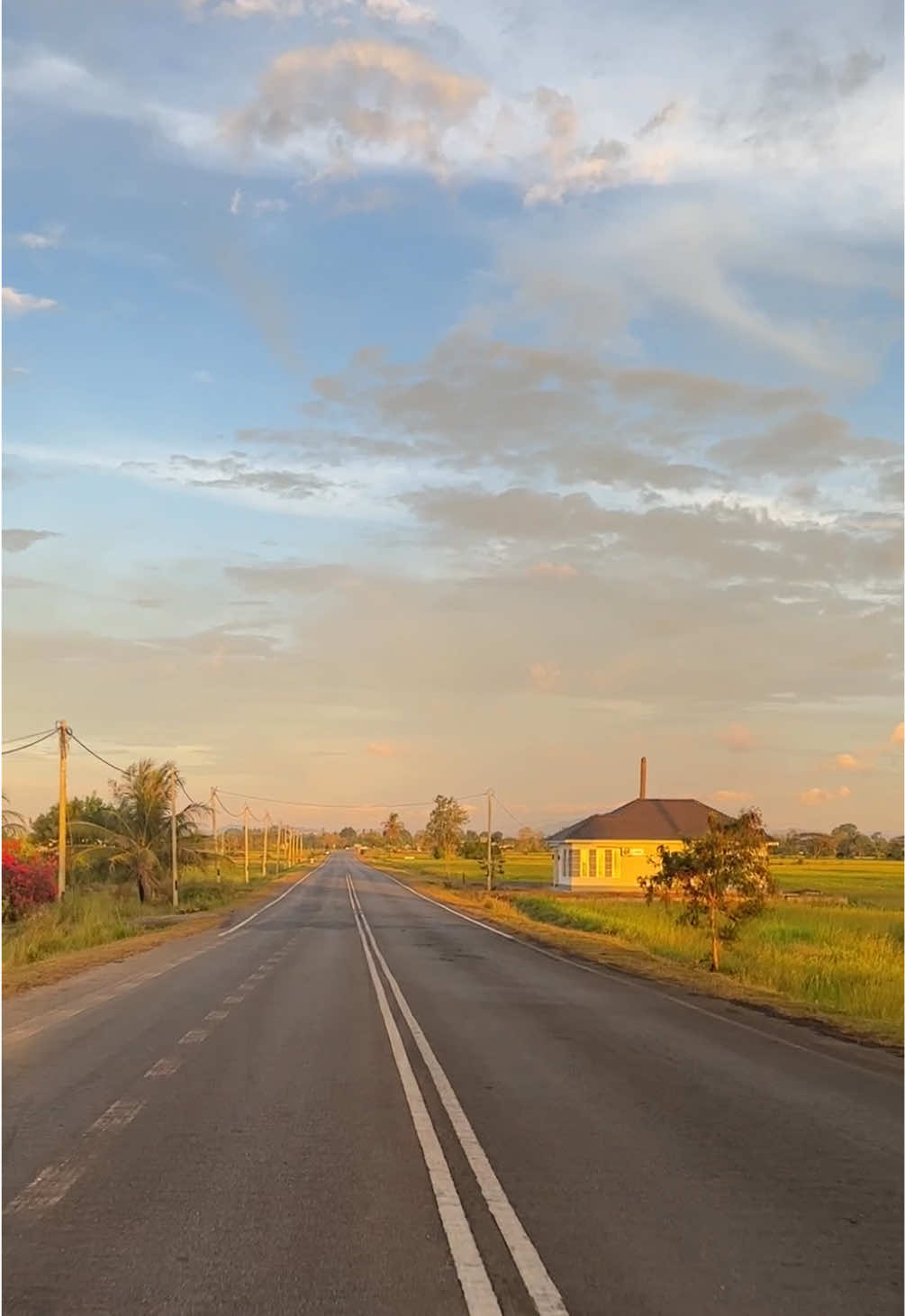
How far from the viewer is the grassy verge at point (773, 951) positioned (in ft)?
58.0

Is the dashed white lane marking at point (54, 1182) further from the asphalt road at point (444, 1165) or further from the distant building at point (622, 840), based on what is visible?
the distant building at point (622, 840)

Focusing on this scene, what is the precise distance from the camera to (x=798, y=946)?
31.5 m

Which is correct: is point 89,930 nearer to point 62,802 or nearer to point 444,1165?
point 62,802

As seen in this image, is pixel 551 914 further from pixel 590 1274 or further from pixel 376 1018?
pixel 590 1274

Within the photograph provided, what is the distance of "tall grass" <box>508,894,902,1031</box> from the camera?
1911 centimetres

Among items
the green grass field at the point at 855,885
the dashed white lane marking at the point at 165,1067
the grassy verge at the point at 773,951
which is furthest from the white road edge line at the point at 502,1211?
the green grass field at the point at 855,885

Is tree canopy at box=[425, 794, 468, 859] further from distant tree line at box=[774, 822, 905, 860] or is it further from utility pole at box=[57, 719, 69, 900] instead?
utility pole at box=[57, 719, 69, 900]

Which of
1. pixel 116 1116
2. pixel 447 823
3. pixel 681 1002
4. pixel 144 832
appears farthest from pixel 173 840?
pixel 447 823

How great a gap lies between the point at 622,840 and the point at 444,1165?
189 feet

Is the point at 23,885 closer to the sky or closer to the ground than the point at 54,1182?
closer to the ground

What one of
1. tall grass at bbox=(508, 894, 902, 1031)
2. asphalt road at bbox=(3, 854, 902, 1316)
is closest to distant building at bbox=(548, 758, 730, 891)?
tall grass at bbox=(508, 894, 902, 1031)

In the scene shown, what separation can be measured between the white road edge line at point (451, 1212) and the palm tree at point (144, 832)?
48.2 m

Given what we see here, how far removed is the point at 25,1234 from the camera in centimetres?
597

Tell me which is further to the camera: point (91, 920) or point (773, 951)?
point (91, 920)
